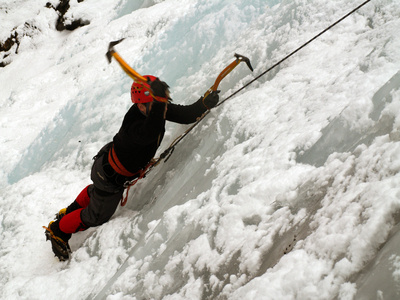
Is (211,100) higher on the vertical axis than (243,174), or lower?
higher

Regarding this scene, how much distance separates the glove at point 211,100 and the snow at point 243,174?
0.28 ft

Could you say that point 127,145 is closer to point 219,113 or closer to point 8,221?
point 219,113

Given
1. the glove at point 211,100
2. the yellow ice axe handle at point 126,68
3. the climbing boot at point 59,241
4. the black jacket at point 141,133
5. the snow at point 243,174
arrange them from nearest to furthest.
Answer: the snow at point 243,174 < the yellow ice axe handle at point 126,68 < the black jacket at point 141,133 < the glove at point 211,100 < the climbing boot at point 59,241

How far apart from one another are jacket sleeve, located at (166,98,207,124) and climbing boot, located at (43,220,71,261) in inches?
52.9

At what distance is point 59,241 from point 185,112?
1479 mm

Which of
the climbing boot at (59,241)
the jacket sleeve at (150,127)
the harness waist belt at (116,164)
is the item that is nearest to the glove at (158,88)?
the jacket sleeve at (150,127)

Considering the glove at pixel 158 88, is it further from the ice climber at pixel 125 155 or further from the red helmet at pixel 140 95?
the red helmet at pixel 140 95

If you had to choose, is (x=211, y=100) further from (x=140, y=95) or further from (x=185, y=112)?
(x=140, y=95)

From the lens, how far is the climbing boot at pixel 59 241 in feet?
9.04

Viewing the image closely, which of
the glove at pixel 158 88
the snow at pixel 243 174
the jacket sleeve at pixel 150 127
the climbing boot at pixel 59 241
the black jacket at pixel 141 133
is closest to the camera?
the snow at pixel 243 174

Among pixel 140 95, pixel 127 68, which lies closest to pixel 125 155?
pixel 140 95

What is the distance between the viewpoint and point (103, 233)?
2.58 meters

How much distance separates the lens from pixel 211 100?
246cm

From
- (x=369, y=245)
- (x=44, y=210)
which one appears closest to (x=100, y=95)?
(x=44, y=210)
